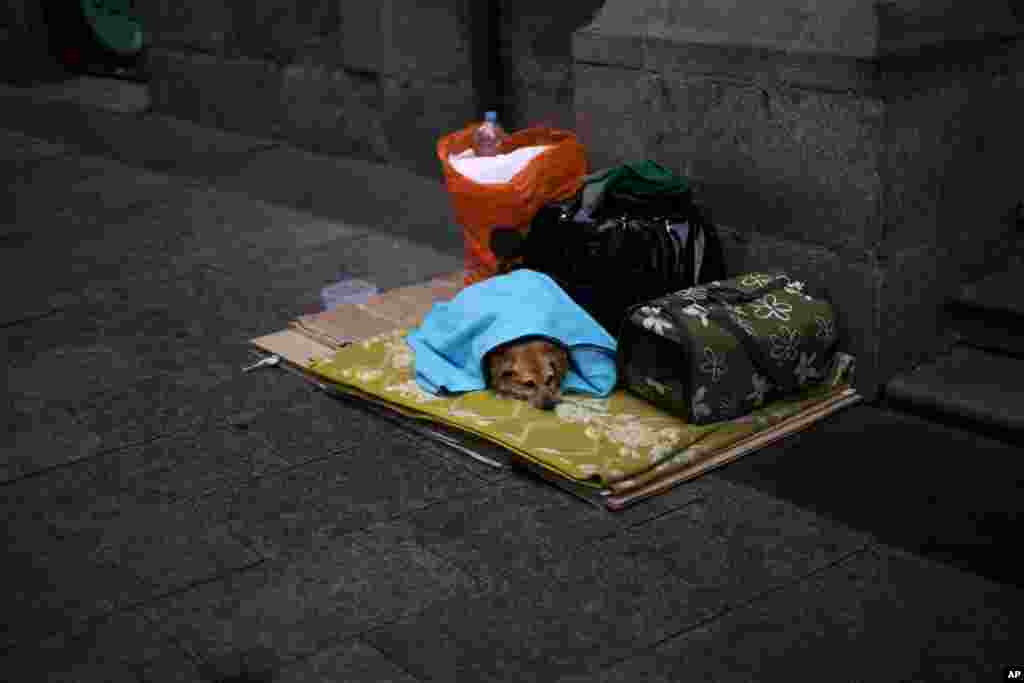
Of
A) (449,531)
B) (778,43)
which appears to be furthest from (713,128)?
(449,531)

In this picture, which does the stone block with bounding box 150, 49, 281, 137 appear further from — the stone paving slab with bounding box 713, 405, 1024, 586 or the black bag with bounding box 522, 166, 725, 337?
the stone paving slab with bounding box 713, 405, 1024, 586

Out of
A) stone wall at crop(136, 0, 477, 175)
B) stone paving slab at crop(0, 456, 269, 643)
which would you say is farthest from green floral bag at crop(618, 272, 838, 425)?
stone wall at crop(136, 0, 477, 175)

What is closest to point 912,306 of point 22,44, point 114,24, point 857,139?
point 857,139

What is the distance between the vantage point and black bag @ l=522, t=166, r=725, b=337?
441cm

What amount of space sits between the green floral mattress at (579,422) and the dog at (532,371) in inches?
1.3

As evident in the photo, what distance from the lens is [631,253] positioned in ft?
14.5

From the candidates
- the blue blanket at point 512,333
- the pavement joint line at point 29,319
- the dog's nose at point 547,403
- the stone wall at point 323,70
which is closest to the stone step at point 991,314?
the blue blanket at point 512,333

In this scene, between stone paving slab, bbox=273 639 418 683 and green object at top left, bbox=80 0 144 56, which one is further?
green object at top left, bbox=80 0 144 56

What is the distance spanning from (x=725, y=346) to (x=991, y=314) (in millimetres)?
1107

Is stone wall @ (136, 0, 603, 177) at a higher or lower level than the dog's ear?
higher

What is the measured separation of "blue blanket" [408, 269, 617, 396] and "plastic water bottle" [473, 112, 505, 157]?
1002 mm

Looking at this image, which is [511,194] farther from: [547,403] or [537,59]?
[537,59]

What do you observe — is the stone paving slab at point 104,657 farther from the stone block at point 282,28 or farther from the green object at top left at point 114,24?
the green object at top left at point 114,24

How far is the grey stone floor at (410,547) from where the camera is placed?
9.69ft
